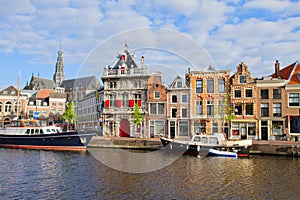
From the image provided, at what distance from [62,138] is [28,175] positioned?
645 inches

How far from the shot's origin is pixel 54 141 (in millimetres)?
35875

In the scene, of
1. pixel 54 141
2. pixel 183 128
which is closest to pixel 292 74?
pixel 183 128

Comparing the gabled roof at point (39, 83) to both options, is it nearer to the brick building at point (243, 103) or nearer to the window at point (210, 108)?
the window at point (210, 108)

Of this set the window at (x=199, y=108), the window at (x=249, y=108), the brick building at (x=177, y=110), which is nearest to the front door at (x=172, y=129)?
the brick building at (x=177, y=110)

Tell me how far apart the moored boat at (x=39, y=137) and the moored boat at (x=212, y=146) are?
460 inches

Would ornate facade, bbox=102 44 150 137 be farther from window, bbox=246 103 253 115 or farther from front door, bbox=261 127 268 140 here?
front door, bbox=261 127 268 140

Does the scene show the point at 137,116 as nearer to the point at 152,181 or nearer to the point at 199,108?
the point at 199,108

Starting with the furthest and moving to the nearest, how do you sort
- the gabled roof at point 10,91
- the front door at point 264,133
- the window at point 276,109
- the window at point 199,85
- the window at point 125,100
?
the gabled roof at point 10,91, the window at point 125,100, the window at point 199,85, the front door at point 264,133, the window at point 276,109

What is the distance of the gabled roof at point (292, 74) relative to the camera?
1519 inches

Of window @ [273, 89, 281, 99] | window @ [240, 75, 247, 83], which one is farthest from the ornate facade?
window @ [273, 89, 281, 99]

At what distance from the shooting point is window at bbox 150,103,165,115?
4325 cm

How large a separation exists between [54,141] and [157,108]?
16094 mm

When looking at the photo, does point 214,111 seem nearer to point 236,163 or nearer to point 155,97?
point 155,97

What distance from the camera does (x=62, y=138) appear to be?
35.6 meters
